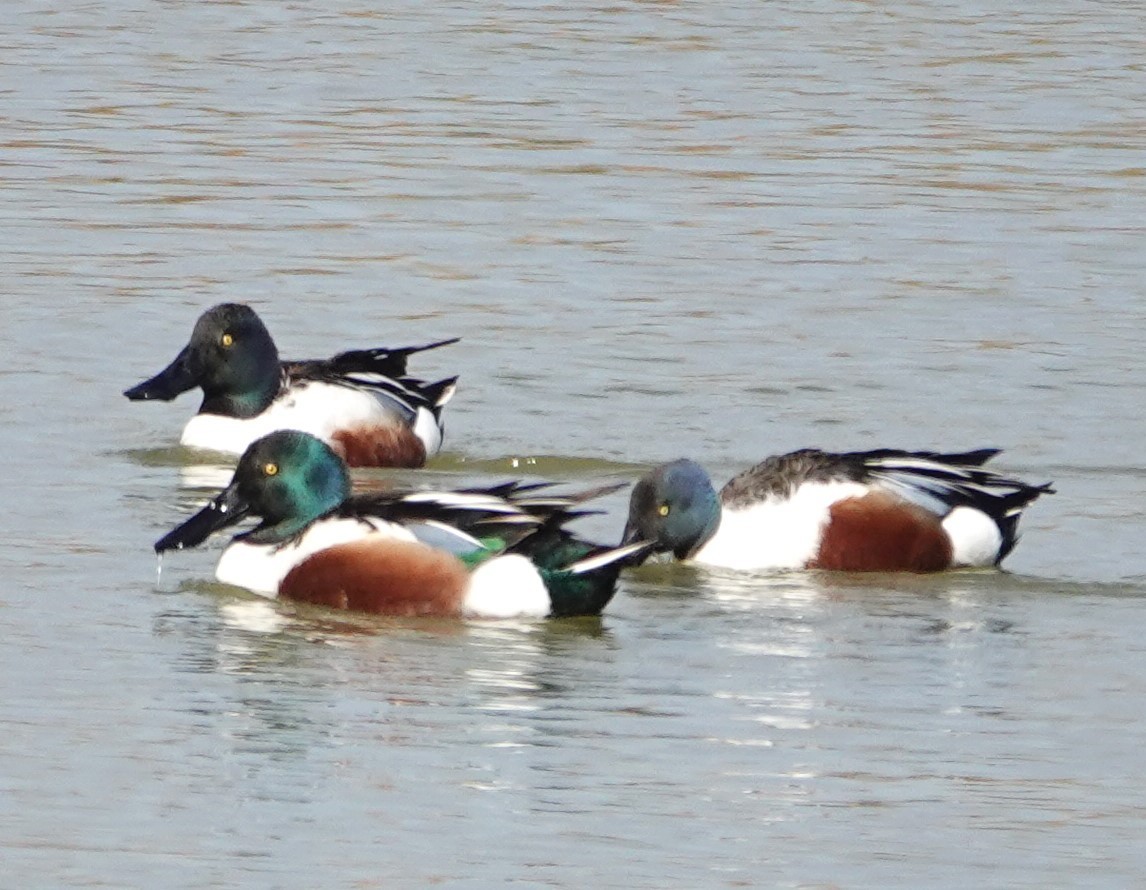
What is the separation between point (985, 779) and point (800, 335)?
6444 millimetres

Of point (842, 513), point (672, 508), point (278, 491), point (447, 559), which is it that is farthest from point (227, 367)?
point (447, 559)

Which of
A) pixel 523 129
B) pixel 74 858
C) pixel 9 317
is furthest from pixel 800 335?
pixel 74 858

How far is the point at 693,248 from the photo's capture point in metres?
14.9

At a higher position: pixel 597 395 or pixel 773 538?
pixel 597 395

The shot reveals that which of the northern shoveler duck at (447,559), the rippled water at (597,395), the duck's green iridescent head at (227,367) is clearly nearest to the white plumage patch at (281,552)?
the northern shoveler duck at (447,559)

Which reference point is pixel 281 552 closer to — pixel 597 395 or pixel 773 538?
pixel 773 538

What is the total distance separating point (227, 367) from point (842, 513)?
3.02m

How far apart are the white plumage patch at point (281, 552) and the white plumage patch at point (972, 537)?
1.99 m

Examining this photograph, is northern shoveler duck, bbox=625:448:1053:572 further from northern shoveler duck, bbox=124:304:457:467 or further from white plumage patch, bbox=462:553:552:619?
northern shoveler duck, bbox=124:304:457:467

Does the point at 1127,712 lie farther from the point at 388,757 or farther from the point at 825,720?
the point at 388,757

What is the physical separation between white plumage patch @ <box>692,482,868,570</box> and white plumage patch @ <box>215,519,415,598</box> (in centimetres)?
133

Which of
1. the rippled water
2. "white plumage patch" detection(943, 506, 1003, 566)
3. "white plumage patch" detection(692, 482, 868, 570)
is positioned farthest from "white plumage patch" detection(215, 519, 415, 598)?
"white plumage patch" detection(943, 506, 1003, 566)

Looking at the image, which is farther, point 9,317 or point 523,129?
point 523,129

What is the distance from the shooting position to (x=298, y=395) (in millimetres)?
11398
